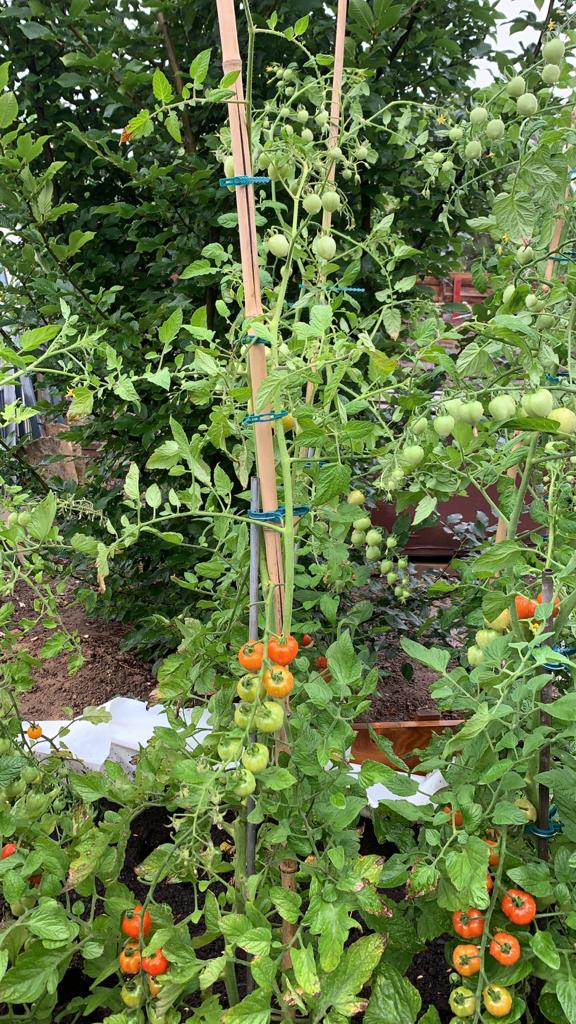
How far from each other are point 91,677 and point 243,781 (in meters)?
1.70

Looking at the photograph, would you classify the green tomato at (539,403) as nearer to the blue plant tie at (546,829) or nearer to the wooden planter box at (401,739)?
the blue plant tie at (546,829)

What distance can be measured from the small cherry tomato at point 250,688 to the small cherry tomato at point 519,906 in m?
0.37

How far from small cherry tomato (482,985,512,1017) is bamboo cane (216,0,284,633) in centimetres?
46

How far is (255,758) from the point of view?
0.73 m

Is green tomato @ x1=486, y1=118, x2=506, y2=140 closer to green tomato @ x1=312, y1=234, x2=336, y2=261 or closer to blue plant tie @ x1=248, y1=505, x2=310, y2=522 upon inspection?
green tomato @ x1=312, y1=234, x2=336, y2=261

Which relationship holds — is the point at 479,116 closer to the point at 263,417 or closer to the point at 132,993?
the point at 263,417

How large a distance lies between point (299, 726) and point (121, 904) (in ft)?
1.04

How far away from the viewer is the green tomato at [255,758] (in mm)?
727

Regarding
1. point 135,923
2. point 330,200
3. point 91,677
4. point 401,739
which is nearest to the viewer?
point 135,923

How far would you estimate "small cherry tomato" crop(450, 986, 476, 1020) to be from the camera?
2.56 feet

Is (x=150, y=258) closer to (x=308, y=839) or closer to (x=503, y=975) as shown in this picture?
(x=308, y=839)

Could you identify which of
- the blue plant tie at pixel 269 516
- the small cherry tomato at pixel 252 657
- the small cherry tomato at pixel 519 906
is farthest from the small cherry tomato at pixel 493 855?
the blue plant tie at pixel 269 516

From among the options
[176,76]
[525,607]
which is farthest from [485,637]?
[176,76]

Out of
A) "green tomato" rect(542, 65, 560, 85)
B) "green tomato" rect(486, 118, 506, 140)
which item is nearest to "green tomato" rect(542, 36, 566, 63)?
"green tomato" rect(542, 65, 560, 85)
